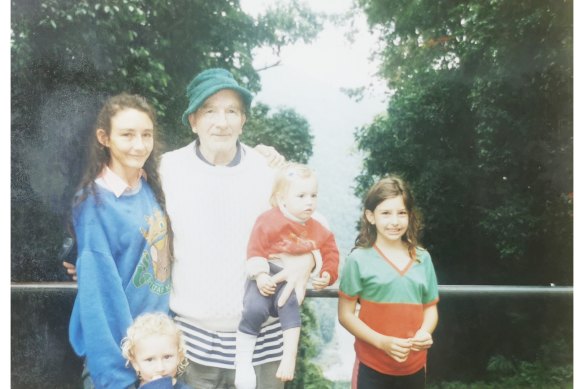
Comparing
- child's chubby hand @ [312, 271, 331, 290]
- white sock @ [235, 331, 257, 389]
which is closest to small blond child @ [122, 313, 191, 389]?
white sock @ [235, 331, 257, 389]

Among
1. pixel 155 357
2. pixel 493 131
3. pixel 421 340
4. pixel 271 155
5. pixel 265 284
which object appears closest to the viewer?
pixel 155 357

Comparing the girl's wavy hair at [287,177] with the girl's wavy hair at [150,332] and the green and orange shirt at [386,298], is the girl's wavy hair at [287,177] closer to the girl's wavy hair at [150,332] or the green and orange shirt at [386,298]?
the green and orange shirt at [386,298]

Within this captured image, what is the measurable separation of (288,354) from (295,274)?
408 millimetres

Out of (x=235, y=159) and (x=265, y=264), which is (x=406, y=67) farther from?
(x=265, y=264)

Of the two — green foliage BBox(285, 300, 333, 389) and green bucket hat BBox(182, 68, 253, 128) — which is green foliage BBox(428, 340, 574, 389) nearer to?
green foliage BBox(285, 300, 333, 389)

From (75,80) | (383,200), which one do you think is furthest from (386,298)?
(75,80)

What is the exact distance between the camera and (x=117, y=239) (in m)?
3.27

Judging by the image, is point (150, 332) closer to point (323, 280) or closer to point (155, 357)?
point (155, 357)

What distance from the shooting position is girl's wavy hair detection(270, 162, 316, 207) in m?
3.37

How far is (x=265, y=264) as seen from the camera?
3.28m

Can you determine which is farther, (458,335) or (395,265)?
(458,335)

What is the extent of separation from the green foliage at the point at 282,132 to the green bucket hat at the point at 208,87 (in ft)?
0.45

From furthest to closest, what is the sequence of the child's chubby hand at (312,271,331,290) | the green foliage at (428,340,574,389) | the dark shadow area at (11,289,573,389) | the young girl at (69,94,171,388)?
the green foliage at (428,340,574,389) < the dark shadow area at (11,289,573,389) < the child's chubby hand at (312,271,331,290) < the young girl at (69,94,171,388)

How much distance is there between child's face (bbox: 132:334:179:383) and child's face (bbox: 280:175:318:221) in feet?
2.95
